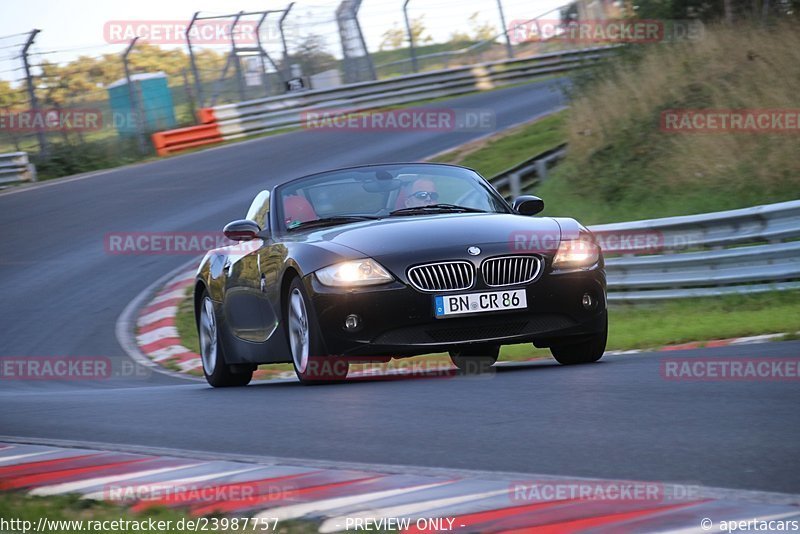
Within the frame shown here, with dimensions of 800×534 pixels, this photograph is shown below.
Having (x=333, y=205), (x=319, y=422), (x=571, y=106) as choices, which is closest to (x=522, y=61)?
(x=571, y=106)

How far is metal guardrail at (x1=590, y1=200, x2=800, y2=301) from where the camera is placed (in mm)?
11047

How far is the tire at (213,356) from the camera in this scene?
9.59 meters

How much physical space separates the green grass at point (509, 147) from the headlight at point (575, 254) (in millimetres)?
12628

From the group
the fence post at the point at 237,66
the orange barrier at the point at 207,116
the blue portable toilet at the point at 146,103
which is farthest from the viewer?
the fence post at the point at 237,66

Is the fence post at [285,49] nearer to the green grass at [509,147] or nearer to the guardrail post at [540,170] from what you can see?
the green grass at [509,147]

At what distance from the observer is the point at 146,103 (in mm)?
29703

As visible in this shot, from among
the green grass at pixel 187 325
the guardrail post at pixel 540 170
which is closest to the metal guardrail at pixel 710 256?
the green grass at pixel 187 325

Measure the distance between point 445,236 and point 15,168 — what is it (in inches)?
768

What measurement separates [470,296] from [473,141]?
17807 millimetres

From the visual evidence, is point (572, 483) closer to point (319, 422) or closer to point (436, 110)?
point (319, 422)

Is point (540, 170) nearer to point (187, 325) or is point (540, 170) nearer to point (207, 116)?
point (187, 325)

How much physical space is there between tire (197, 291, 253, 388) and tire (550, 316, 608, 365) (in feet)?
7.96

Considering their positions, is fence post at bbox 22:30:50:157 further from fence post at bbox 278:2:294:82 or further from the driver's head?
the driver's head

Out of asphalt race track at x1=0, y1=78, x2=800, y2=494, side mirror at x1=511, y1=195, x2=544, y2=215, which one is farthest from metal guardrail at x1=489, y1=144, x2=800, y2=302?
side mirror at x1=511, y1=195, x2=544, y2=215
